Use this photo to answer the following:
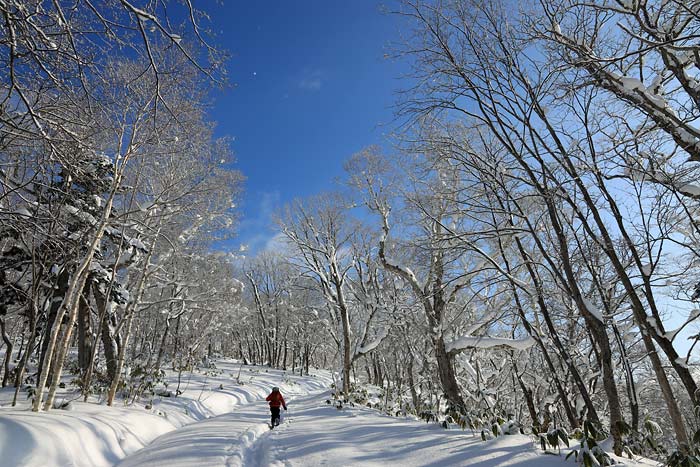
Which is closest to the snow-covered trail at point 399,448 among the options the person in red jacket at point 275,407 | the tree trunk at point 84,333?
the person in red jacket at point 275,407

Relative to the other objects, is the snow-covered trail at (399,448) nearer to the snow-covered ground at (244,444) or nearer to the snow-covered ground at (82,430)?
the snow-covered ground at (244,444)

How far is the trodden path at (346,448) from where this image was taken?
4547mm

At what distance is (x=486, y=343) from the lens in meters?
8.62

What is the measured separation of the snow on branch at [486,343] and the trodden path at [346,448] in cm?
255

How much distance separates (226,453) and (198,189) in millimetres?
6324

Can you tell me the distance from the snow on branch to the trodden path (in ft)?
8.38

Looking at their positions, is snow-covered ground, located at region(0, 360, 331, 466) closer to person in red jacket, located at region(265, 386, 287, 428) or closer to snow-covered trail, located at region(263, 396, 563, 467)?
person in red jacket, located at region(265, 386, 287, 428)

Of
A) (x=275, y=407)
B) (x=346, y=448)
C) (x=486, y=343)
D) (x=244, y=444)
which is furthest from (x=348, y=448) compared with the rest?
(x=486, y=343)

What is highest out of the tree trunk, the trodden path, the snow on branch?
the tree trunk

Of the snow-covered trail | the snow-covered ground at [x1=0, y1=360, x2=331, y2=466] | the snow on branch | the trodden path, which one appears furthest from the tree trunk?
the snow on branch

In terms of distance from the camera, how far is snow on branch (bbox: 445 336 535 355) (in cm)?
805

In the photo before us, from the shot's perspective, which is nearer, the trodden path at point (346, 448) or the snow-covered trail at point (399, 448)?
the snow-covered trail at point (399, 448)

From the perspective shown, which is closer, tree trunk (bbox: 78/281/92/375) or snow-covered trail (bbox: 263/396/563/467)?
snow-covered trail (bbox: 263/396/563/467)

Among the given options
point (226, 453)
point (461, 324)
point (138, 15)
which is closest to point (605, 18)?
point (138, 15)
